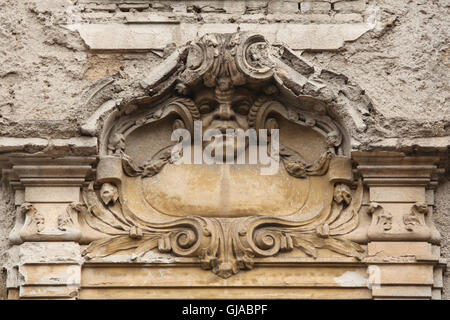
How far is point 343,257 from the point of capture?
6.95 m

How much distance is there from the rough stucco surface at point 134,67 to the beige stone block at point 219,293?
628 millimetres

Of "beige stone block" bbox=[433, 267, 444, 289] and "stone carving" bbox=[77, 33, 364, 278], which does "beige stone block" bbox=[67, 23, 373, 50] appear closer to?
"stone carving" bbox=[77, 33, 364, 278]

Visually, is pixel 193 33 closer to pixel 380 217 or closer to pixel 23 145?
pixel 23 145

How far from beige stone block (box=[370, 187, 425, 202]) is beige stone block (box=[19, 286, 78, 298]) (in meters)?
1.79

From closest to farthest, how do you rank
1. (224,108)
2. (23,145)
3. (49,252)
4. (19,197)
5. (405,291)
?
1. (405,291)
2. (49,252)
3. (23,145)
4. (19,197)
5. (224,108)

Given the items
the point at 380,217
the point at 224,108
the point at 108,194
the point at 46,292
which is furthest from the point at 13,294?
the point at 380,217

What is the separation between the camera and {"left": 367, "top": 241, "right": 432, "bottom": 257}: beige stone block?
6.86 m

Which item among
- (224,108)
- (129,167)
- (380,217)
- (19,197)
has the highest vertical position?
(224,108)

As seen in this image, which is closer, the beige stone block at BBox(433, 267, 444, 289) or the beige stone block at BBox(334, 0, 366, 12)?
the beige stone block at BBox(433, 267, 444, 289)

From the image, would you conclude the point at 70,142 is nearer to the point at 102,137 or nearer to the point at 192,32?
the point at 102,137

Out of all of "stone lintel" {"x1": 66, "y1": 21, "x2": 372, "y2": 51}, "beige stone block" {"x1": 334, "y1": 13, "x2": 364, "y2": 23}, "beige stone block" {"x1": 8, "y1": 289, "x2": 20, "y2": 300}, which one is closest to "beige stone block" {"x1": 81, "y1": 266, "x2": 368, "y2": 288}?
"beige stone block" {"x1": 8, "y1": 289, "x2": 20, "y2": 300}

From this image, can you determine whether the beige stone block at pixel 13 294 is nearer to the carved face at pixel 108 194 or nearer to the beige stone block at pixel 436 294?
the carved face at pixel 108 194

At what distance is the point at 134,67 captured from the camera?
731cm

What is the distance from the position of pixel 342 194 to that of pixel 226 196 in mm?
667
